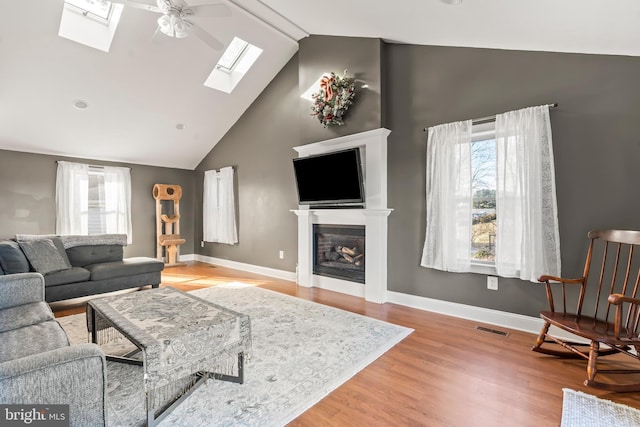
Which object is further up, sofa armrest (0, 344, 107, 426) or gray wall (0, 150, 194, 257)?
gray wall (0, 150, 194, 257)

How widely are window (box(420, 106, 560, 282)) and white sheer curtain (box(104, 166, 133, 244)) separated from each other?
19.0 ft

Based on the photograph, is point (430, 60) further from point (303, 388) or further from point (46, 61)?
point (46, 61)

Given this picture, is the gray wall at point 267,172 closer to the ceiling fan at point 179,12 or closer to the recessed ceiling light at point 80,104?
the ceiling fan at point 179,12

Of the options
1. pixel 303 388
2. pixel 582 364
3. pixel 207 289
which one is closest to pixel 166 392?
pixel 303 388

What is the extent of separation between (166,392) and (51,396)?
37.2 inches

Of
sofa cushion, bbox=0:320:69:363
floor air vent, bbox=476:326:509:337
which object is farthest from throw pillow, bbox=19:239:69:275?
floor air vent, bbox=476:326:509:337

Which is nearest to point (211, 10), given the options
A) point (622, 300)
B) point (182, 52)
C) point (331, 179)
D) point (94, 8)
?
point (182, 52)

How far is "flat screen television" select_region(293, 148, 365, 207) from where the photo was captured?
13.0 feet

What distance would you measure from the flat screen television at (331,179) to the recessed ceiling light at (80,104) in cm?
327

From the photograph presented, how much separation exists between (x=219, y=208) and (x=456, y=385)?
5520 mm

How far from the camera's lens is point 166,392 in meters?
1.93

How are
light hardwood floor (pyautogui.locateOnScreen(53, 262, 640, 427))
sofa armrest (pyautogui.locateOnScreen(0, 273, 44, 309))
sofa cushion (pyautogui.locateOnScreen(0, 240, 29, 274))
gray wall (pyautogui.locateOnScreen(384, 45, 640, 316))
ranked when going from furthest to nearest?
sofa cushion (pyautogui.locateOnScreen(0, 240, 29, 274)) < gray wall (pyautogui.locateOnScreen(384, 45, 640, 316)) < sofa armrest (pyautogui.locateOnScreen(0, 273, 44, 309)) < light hardwood floor (pyautogui.locateOnScreen(53, 262, 640, 427))

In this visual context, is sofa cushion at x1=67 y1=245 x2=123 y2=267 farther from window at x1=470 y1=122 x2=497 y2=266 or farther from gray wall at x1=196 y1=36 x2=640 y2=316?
window at x1=470 y1=122 x2=497 y2=266

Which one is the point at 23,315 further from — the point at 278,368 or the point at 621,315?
the point at 621,315
